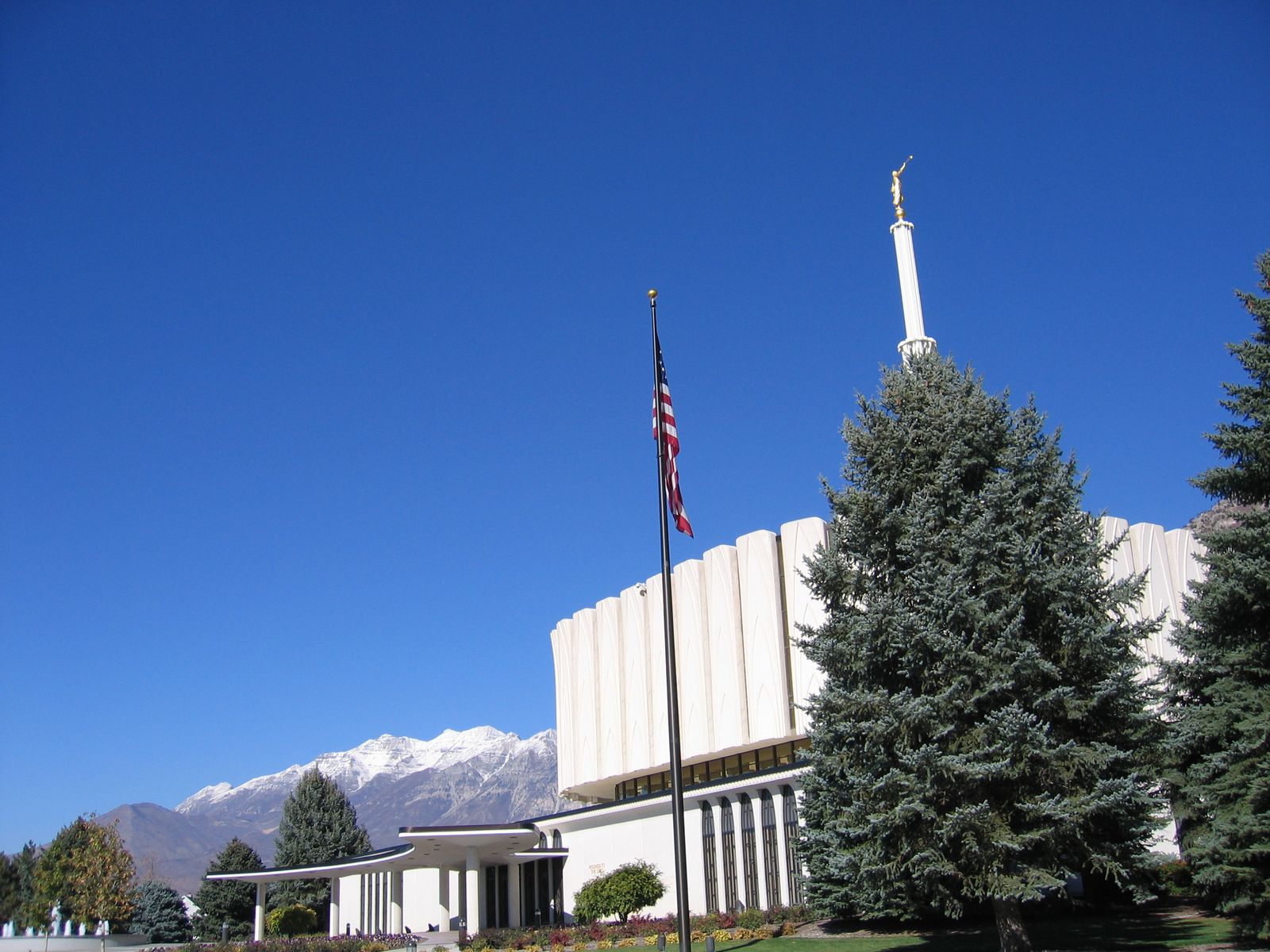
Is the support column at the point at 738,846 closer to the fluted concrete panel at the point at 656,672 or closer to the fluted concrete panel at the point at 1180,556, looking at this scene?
the fluted concrete panel at the point at 656,672

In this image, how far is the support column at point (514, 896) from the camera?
57.0 metres

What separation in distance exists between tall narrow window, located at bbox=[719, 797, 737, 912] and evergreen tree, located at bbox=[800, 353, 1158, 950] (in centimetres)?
2429

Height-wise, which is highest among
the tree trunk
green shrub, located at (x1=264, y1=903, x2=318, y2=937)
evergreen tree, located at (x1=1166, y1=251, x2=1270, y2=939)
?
evergreen tree, located at (x1=1166, y1=251, x2=1270, y2=939)

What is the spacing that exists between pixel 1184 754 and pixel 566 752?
4923 centimetres

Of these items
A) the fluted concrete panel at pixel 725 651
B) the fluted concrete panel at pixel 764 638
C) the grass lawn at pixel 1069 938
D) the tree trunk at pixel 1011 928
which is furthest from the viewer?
the fluted concrete panel at pixel 725 651

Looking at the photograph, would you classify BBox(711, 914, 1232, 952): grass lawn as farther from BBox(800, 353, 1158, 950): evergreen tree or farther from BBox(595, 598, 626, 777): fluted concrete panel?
BBox(595, 598, 626, 777): fluted concrete panel

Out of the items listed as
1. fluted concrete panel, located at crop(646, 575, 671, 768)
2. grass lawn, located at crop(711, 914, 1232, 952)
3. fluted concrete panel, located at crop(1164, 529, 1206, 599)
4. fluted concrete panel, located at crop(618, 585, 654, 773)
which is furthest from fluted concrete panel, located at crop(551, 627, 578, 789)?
grass lawn, located at crop(711, 914, 1232, 952)

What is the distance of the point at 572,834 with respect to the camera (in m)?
54.7

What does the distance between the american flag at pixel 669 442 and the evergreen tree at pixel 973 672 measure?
454 cm

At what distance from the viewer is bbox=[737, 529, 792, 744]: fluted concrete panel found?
52156 millimetres

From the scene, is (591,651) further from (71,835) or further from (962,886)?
(962,886)

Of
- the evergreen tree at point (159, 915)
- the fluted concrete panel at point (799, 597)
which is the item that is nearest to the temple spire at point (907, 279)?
the fluted concrete panel at point (799, 597)

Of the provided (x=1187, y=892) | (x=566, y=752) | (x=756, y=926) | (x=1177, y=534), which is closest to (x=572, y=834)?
(x=566, y=752)

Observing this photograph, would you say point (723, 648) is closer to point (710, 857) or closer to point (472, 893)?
point (710, 857)
